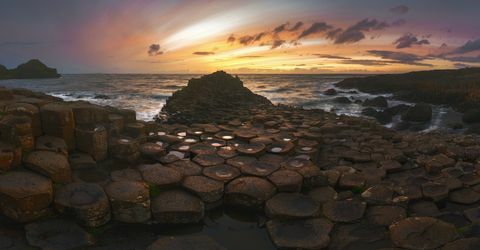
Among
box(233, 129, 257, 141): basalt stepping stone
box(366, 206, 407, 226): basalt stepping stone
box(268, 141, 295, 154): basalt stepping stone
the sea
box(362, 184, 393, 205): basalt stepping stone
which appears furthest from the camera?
the sea

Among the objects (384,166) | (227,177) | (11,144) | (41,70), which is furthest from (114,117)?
(41,70)

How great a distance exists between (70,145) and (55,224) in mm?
1887

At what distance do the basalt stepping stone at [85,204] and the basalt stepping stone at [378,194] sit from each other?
3.93 m

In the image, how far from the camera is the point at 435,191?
5.49 m

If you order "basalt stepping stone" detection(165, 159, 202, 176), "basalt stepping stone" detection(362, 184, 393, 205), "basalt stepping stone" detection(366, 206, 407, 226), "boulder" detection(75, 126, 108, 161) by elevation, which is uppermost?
"boulder" detection(75, 126, 108, 161)

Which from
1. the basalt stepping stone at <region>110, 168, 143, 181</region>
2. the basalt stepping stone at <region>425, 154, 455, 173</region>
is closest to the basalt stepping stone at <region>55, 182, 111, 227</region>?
the basalt stepping stone at <region>110, 168, 143, 181</region>

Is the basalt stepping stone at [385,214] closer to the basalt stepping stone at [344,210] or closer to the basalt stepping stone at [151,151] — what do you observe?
the basalt stepping stone at [344,210]

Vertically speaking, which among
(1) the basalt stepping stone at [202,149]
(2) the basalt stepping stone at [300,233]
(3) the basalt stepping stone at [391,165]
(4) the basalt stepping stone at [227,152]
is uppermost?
(1) the basalt stepping stone at [202,149]

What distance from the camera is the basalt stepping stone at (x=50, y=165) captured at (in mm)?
4828

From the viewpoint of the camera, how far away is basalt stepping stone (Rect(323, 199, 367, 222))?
4793 millimetres

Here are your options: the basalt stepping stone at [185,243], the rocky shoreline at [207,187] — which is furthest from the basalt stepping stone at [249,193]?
Result: the basalt stepping stone at [185,243]

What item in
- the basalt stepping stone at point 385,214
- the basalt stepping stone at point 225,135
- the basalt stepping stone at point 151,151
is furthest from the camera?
the basalt stepping stone at point 225,135

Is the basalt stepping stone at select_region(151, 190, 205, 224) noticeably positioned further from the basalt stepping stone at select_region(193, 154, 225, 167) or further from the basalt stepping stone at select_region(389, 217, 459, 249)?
the basalt stepping stone at select_region(389, 217, 459, 249)

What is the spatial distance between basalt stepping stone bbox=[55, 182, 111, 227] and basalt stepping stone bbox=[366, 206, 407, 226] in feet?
12.3
